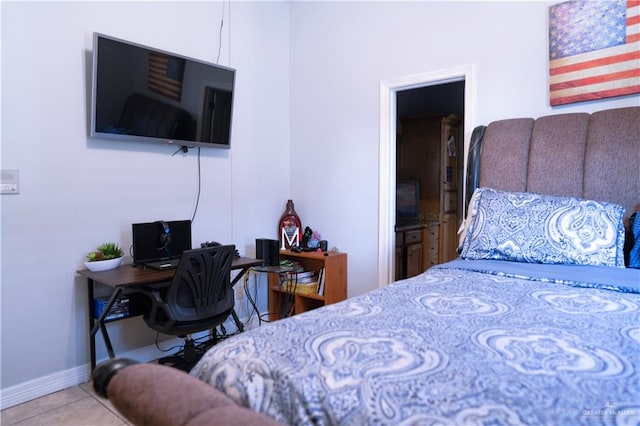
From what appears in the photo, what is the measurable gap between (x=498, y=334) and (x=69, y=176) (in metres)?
2.55

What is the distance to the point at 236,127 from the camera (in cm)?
350

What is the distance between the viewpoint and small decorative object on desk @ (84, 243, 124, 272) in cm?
248

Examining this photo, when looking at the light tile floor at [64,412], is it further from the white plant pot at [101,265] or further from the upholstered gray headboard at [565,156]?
the upholstered gray headboard at [565,156]

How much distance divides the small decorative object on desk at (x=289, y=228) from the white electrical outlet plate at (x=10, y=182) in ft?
6.48

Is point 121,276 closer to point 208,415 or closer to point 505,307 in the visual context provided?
point 208,415

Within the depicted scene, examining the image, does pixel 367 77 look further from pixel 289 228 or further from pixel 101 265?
pixel 101 265

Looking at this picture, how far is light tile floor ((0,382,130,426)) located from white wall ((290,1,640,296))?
195 cm

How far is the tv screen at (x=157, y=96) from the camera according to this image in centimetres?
253

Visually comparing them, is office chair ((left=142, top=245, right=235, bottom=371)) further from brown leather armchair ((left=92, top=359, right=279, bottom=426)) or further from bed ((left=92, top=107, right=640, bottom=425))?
brown leather armchair ((left=92, top=359, right=279, bottom=426))

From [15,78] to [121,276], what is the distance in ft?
4.12

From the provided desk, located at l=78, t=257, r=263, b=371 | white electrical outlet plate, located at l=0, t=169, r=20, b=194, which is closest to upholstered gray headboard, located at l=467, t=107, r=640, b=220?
desk, located at l=78, t=257, r=263, b=371

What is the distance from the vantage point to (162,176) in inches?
118

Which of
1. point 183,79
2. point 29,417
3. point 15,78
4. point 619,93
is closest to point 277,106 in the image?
point 183,79

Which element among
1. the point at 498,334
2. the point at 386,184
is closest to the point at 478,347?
the point at 498,334
